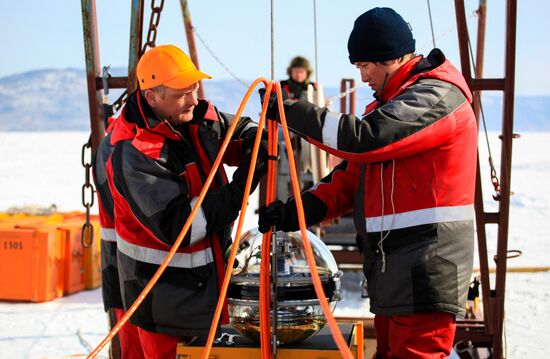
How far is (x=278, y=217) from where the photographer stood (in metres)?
3.32

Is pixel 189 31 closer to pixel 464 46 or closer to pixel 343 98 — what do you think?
pixel 343 98

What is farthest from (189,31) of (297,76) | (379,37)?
(379,37)

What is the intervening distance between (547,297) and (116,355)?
5150 mm

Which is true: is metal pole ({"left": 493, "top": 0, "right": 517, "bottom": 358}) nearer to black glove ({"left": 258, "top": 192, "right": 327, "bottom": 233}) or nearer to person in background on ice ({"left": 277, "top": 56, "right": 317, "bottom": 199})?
black glove ({"left": 258, "top": 192, "right": 327, "bottom": 233})

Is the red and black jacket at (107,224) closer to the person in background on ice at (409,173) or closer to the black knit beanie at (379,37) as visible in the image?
the person in background on ice at (409,173)

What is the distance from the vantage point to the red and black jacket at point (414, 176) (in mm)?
3008

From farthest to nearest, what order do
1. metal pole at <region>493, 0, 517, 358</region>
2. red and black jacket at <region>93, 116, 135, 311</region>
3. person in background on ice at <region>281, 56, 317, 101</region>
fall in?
person in background on ice at <region>281, 56, 317, 101</region>
metal pole at <region>493, 0, 517, 358</region>
red and black jacket at <region>93, 116, 135, 311</region>

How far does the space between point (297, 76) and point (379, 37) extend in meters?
6.92

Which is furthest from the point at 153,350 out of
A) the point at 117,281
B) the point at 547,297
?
the point at 547,297

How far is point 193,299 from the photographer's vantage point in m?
3.46

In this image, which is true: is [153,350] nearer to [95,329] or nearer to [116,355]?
[116,355]

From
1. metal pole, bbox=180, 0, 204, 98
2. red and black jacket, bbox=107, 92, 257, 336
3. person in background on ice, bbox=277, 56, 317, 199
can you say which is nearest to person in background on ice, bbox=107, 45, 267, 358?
red and black jacket, bbox=107, 92, 257, 336

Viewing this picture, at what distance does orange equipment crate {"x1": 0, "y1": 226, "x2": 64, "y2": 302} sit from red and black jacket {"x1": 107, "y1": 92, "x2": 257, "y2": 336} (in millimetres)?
4997

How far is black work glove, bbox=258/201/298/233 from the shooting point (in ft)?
10.9
